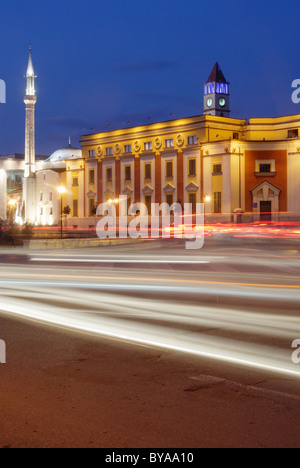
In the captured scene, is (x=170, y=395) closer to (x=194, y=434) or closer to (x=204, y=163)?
(x=194, y=434)

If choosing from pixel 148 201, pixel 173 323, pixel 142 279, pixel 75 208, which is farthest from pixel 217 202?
pixel 173 323

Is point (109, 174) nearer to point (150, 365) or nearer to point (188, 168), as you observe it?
point (188, 168)

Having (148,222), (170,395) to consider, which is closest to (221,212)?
(148,222)

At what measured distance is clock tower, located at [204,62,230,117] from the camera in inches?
3265

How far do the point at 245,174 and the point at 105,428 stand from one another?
198 ft

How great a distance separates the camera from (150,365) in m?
6.95

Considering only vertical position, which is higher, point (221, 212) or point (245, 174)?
point (245, 174)

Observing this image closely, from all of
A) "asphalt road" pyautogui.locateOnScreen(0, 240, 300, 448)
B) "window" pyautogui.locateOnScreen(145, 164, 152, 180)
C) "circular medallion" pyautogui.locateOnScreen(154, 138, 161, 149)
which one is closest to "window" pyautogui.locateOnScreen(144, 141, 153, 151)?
"circular medallion" pyautogui.locateOnScreen(154, 138, 161, 149)

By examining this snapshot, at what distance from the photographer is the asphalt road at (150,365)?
474 centimetres

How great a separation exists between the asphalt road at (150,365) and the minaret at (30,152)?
76963 mm

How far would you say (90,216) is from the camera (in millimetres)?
78812

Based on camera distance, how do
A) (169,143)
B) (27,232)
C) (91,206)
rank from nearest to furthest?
(27,232) < (169,143) < (91,206)

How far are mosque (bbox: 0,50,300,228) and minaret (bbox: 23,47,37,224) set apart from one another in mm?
149

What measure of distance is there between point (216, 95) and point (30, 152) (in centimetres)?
2920
